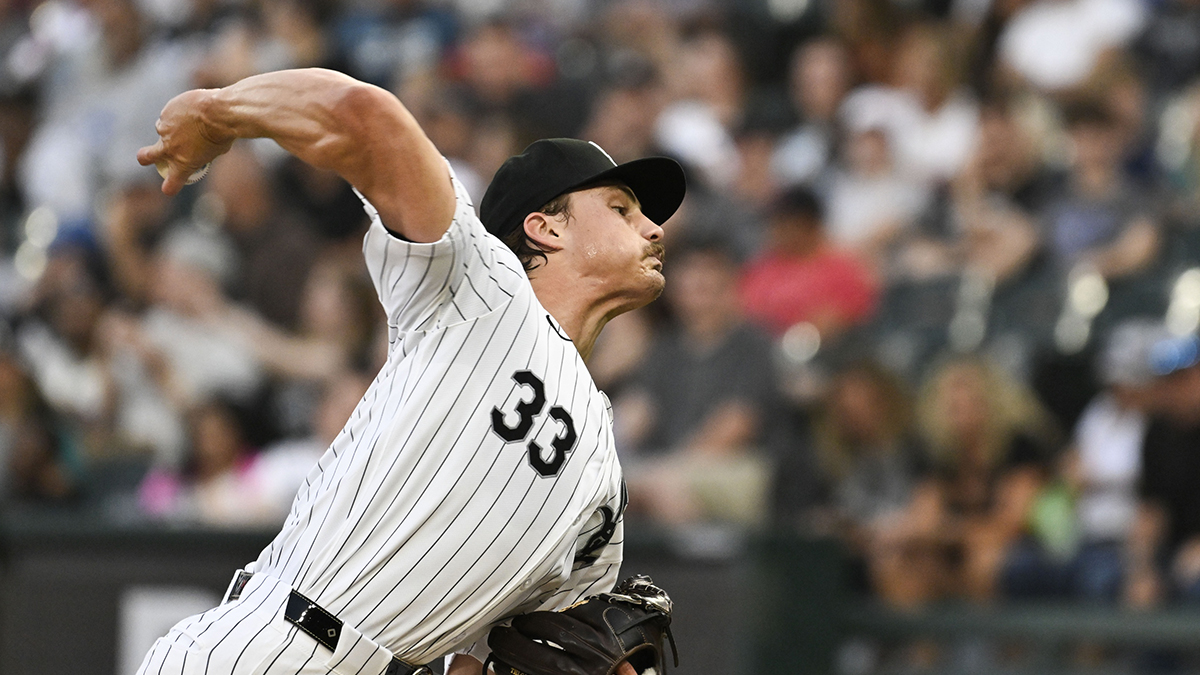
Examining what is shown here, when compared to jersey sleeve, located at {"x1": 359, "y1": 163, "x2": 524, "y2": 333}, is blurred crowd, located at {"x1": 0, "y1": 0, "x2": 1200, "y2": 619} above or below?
above

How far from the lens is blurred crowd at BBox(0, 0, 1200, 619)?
6.20 meters

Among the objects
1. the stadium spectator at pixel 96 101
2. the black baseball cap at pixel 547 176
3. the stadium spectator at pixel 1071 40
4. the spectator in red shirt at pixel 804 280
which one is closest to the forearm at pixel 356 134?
the black baseball cap at pixel 547 176

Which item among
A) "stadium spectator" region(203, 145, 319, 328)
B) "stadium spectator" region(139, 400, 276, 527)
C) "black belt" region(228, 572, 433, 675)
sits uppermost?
"stadium spectator" region(203, 145, 319, 328)

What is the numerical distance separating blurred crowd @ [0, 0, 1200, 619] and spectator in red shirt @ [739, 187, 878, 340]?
0.05 ft

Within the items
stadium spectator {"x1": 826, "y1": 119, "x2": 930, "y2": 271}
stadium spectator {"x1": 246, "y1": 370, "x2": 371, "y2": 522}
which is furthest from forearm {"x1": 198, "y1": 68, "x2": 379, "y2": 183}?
stadium spectator {"x1": 826, "y1": 119, "x2": 930, "y2": 271}

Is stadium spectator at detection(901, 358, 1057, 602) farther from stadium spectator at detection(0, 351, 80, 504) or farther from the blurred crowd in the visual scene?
stadium spectator at detection(0, 351, 80, 504)

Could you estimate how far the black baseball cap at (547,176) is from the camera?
2910 millimetres

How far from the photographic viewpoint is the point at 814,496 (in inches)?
255

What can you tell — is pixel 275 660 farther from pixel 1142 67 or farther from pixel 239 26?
pixel 239 26

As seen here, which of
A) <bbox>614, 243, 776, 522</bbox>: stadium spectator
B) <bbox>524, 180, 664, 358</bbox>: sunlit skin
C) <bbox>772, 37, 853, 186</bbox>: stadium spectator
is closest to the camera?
<bbox>524, 180, 664, 358</bbox>: sunlit skin

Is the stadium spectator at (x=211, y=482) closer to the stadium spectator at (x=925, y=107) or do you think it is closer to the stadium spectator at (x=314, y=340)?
the stadium spectator at (x=314, y=340)

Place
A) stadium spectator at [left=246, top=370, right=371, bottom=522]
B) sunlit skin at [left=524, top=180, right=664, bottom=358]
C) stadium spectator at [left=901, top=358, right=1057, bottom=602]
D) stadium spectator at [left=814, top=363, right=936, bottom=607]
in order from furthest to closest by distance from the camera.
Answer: stadium spectator at [left=246, top=370, right=371, bottom=522]
stadium spectator at [left=814, top=363, right=936, bottom=607]
stadium spectator at [left=901, top=358, right=1057, bottom=602]
sunlit skin at [left=524, top=180, right=664, bottom=358]

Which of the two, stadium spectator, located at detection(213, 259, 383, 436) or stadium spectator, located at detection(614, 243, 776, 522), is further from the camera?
stadium spectator, located at detection(213, 259, 383, 436)

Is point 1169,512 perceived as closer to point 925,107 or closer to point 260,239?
point 925,107
